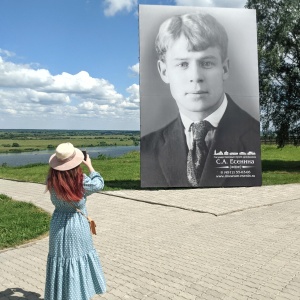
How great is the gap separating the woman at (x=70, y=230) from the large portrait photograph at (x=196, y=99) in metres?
Result: 8.76

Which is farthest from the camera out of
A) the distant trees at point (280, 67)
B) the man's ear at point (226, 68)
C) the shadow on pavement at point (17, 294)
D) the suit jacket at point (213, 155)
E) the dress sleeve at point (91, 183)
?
the distant trees at point (280, 67)

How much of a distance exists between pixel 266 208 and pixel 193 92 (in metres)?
4.63

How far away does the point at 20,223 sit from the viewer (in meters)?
8.05

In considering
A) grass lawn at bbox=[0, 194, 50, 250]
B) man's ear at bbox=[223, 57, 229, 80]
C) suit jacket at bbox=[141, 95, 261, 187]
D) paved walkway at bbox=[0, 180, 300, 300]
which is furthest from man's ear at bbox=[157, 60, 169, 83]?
grass lawn at bbox=[0, 194, 50, 250]

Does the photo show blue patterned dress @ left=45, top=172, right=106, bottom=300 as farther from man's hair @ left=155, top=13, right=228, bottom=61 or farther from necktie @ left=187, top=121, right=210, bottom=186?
man's hair @ left=155, top=13, right=228, bottom=61

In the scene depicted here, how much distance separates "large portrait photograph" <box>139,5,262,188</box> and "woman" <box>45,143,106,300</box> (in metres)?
8.76

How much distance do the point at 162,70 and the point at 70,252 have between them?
381 inches

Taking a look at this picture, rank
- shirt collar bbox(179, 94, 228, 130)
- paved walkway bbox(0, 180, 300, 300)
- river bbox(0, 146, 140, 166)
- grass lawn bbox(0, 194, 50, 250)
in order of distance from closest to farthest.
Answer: paved walkway bbox(0, 180, 300, 300) < grass lawn bbox(0, 194, 50, 250) < shirt collar bbox(179, 94, 228, 130) < river bbox(0, 146, 140, 166)

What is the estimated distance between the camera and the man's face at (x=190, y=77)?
12.6 meters

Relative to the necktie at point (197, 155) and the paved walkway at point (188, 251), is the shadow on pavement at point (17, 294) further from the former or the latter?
the necktie at point (197, 155)

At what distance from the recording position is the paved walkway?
461 centimetres

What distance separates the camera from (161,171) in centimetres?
1263

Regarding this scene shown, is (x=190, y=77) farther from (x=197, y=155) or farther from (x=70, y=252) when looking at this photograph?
(x=70, y=252)

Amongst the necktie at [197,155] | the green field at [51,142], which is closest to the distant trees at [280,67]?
the necktie at [197,155]
